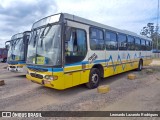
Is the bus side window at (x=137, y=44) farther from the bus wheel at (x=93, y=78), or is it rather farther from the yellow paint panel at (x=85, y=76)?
the yellow paint panel at (x=85, y=76)

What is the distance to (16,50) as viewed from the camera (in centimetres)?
1118

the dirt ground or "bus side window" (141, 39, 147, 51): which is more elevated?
"bus side window" (141, 39, 147, 51)

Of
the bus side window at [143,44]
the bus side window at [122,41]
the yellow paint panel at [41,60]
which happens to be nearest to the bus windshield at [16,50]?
the yellow paint panel at [41,60]

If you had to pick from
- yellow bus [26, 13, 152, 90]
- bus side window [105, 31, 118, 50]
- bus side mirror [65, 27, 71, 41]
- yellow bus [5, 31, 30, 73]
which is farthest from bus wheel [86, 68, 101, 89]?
yellow bus [5, 31, 30, 73]

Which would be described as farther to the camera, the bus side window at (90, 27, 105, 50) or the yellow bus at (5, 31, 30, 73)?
the yellow bus at (5, 31, 30, 73)

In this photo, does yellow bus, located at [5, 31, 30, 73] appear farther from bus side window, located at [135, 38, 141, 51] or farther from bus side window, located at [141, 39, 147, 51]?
bus side window, located at [141, 39, 147, 51]

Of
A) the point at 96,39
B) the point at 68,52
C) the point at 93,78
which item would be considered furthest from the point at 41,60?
the point at 96,39

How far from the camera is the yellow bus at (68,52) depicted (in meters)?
5.90

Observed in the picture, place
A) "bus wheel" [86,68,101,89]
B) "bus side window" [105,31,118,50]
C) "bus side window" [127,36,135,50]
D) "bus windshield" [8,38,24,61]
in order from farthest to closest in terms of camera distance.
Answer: "bus side window" [127,36,135,50] < "bus windshield" [8,38,24,61] < "bus side window" [105,31,118,50] < "bus wheel" [86,68,101,89]

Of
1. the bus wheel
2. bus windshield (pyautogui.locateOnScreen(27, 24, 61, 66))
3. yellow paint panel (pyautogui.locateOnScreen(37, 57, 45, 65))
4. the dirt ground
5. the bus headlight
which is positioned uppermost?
bus windshield (pyautogui.locateOnScreen(27, 24, 61, 66))

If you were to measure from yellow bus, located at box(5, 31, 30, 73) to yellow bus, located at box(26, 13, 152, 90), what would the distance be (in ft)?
12.0

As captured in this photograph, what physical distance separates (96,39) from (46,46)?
2761 millimetres

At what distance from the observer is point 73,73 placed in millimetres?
6379

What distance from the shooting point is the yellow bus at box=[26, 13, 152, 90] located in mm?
5902
